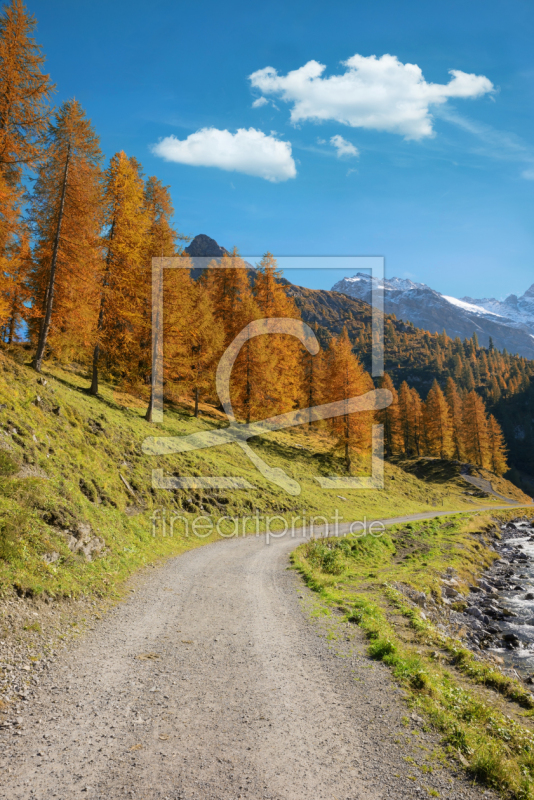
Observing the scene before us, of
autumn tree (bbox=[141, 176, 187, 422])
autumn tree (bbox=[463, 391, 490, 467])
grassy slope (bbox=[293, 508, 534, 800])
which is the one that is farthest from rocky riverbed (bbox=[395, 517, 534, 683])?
autumn tree (bbox=[463, 391, 490, 467])

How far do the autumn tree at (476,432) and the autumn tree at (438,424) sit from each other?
3247 mm

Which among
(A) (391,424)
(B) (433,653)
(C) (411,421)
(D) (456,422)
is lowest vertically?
(A) (391,424)

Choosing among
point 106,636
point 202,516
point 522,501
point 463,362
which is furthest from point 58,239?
point 463,362

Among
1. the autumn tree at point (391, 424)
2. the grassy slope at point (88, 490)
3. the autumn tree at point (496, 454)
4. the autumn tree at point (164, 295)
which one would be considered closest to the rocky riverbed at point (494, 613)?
the grassy slope at point (88, 490)

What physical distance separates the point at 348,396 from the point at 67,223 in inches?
1108

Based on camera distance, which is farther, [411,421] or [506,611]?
[411,421]

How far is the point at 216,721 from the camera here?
579cm

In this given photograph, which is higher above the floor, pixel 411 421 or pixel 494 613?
pixel 411 421

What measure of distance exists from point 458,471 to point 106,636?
64214 mm

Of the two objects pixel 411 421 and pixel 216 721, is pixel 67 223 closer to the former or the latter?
pixel 216 721

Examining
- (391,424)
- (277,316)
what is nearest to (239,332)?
(277,316)

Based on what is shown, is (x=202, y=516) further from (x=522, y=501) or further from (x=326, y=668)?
(x=522, y=501)

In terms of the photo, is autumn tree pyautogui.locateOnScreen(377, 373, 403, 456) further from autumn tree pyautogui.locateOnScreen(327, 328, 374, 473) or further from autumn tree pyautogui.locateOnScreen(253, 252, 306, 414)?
autumn tree pyautogui.locateOnScreen(327, 328, 374, 473)

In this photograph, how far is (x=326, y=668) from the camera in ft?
25.7
